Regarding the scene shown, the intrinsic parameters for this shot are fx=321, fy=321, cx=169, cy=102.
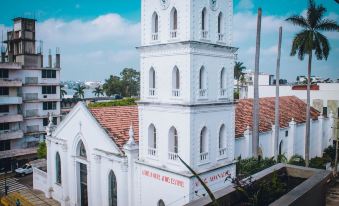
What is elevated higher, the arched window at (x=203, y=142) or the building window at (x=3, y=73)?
the building window at (x=3, y=73)

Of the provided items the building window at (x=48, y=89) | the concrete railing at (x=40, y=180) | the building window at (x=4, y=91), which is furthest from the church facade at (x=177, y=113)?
the building window at (x=48, y=89)

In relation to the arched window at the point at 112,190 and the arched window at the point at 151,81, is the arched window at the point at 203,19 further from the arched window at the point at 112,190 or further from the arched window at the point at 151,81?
the arched window at the point at 112,190

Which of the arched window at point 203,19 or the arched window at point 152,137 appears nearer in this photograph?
the arched window at point 203,19

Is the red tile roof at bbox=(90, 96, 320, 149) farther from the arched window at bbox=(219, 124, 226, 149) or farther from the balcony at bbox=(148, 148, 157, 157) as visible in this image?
the arched window at bbox=(219, 124, 226, 149)

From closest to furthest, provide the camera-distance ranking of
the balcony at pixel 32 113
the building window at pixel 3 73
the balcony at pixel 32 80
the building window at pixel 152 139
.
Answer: the building window at pixel 152 139 → the building window at pixel 3 73 → the balcony at pixel 32 80 → the balcony at pixel 32 113

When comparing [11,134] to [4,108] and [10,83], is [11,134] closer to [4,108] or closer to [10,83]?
[4,108]

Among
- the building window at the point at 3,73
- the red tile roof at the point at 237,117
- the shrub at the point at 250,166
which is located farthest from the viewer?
the building window at the point at 3,73
